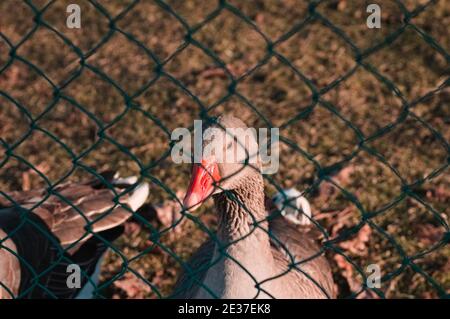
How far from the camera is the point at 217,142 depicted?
2.96 m

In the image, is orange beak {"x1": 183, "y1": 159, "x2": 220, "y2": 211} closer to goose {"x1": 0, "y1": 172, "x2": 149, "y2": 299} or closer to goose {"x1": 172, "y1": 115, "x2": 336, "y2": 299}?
goose {"x1": 172, "y1": 115, "x2": 336, "y2": 299}

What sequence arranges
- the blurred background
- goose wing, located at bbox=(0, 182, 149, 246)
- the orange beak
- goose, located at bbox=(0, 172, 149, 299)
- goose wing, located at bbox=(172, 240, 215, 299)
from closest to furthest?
the orange beak
goose wing, located at bbox=(172, 240, 215, 299)
goose, located at bbox=(0, 172, 149, 299)
goose wing, located at bbox=(0, 182, 149, 246)
the blurred background

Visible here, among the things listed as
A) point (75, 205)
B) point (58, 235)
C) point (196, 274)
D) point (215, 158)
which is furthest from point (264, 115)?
point (215, 158)

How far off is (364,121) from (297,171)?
0.92 m

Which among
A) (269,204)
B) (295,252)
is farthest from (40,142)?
(295,252)

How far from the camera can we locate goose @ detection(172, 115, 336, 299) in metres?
2.95

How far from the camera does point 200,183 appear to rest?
2945 mm

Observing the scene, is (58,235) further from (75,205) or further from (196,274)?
(196,274)

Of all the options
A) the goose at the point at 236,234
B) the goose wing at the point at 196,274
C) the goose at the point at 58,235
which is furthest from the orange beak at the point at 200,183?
the goose at the point at 58,235

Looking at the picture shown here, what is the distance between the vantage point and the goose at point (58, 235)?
165 inches

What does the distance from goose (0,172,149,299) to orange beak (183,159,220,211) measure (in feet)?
3.91

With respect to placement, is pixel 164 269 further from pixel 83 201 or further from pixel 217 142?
pixel 217 142

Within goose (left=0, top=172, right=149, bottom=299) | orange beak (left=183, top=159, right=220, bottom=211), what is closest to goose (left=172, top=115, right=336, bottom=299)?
orange beak (left=183, top=159, right=220, bottom=211)

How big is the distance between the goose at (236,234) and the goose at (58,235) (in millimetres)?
937
